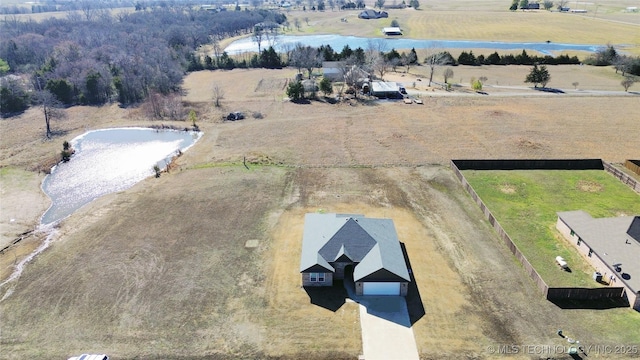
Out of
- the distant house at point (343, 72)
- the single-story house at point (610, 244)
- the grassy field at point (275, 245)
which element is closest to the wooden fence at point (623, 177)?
the grassy field at point (275, 245)

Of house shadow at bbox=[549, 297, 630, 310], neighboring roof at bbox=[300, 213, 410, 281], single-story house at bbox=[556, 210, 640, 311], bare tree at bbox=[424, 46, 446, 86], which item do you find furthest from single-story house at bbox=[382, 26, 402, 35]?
house shadow at bbox=[549, 297, 630, 310]

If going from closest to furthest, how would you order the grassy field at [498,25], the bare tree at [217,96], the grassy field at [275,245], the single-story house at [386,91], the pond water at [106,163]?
the grassy field at [275,245], the pond water at [106,163], the bare tree at [217,96], the single-story house at [386,91], the grassy field at [498,25]

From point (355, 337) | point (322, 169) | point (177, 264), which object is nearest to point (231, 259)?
point (177, 264)

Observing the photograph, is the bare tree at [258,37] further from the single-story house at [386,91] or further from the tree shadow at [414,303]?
the tree shadow at [414,303]

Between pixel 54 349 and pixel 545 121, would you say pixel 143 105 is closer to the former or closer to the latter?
pixel 54 349

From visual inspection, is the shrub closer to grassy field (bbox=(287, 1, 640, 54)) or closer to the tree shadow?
the tree shadow

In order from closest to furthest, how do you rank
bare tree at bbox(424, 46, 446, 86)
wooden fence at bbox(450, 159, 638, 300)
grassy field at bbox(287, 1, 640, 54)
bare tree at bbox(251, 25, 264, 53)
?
wooden fence at bbox(450, 159, 638, 300) → bare tree at bbox(424, 46, 446, 86) → bare tree at bbox(251, 25, 264, 53) → grassy field at bbox(287, 1, 640, 54)

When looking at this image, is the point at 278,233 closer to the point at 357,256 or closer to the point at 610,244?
the point at 357,256

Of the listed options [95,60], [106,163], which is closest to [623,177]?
[106,163]
